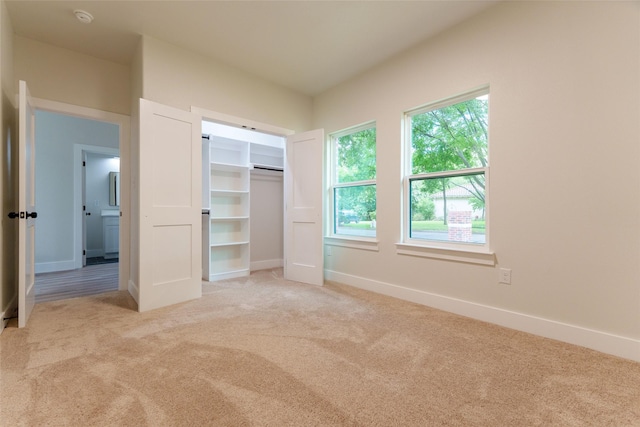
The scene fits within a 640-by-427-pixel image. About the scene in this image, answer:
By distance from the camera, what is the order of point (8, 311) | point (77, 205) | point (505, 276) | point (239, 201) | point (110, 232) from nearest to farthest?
point (505, 276)
point (8, 311)
point (239, 201)
point (77, 205)
point (110, 232)

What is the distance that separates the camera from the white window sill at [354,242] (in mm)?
3485

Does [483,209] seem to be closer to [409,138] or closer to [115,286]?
[409,138]

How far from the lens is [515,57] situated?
7.70 feet

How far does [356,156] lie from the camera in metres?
3.87

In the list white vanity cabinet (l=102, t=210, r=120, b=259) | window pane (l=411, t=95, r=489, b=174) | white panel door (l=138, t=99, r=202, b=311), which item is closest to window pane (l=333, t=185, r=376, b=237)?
window pane (l=411, t=95, r=489, b=174)

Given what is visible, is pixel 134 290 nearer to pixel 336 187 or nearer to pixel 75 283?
pixel 75 283

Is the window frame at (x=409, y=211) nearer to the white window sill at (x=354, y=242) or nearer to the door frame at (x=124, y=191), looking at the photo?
the white window sill at (x=354, y=242)

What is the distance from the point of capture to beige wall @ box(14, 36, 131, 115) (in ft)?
9.80

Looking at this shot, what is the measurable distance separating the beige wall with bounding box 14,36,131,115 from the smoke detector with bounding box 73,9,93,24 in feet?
2.58

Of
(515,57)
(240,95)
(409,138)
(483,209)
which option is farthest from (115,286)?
(515,57)

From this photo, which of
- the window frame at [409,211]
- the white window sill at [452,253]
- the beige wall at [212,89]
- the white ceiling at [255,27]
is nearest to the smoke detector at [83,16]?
the white ceiling at [255,27]

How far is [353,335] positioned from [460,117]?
227 centimetres

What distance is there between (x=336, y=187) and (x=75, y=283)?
382cm

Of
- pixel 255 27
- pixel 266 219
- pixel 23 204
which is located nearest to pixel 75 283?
pixel 23 204
